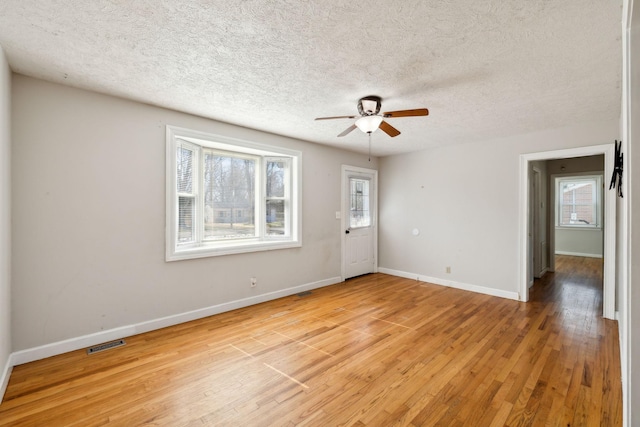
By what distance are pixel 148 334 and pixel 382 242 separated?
440cm

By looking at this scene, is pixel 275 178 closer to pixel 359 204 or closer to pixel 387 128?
pixel 359 204

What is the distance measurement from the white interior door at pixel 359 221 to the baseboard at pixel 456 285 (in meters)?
0.48

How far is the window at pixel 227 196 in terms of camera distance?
352cm

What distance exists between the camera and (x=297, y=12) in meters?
1.72

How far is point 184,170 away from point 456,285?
4.55 meters

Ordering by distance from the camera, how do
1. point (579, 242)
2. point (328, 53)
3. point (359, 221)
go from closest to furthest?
point (328, 53), point (359, 221), point (579, 242)

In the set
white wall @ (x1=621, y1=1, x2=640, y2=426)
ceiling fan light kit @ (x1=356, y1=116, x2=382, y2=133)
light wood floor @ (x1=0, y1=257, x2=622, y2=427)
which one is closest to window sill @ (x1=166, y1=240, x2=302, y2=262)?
light wood floor @ (x1=0, y1=257, x2=622, y2=427)

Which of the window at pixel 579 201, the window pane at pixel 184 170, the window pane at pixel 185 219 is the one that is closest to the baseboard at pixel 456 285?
the window pane at pixel 185 219

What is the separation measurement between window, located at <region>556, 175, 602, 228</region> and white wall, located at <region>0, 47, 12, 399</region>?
11193mm

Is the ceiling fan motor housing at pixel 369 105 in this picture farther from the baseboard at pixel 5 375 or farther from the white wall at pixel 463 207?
the baseboard at pixel 5 375

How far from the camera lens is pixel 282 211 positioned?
475cm

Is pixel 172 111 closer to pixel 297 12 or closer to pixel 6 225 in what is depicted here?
pixel 6 225

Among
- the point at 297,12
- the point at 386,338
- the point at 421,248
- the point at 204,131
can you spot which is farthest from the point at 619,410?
the point at 204,131
